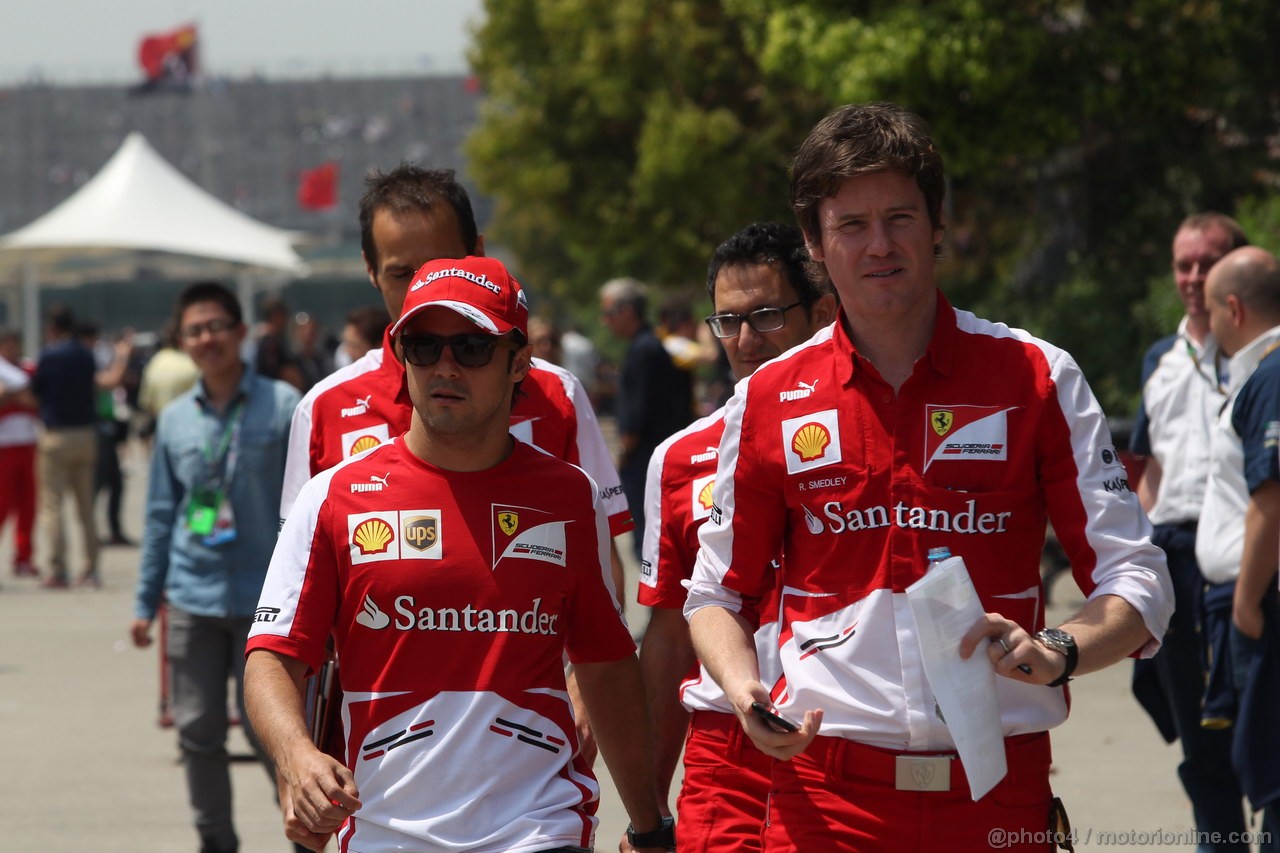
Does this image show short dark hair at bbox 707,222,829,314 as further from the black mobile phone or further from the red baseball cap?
the black mobile phone

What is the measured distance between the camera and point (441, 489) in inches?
142

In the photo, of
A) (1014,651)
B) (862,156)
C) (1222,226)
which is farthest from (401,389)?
(1222,226)

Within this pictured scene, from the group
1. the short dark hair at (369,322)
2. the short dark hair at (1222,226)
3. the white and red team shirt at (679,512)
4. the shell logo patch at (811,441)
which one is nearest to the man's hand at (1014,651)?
the shell logo patch at (811,441)

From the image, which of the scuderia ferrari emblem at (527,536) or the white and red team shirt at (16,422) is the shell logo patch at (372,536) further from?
the white and red team shirt at (16,422)

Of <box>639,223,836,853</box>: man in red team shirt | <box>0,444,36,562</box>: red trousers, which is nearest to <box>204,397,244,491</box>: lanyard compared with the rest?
<box>639,223,836,853</box>: man in red team shirt

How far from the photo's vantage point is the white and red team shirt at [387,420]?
4.61 metres

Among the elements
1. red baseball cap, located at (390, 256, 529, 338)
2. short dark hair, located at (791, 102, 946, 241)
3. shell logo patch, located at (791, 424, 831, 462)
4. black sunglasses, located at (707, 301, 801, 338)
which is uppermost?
short dark hair, located at (791, 102, 946, 241)

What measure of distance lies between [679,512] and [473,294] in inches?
38.7

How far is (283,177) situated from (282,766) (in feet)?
320

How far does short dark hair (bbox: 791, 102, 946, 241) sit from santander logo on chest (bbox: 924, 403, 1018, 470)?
37 cm

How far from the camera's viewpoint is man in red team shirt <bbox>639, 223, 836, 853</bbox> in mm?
4086

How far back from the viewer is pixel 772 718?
9.86ft

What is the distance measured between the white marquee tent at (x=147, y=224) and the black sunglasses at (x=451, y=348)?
23.9 m

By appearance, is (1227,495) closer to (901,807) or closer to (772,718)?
(901,807)
